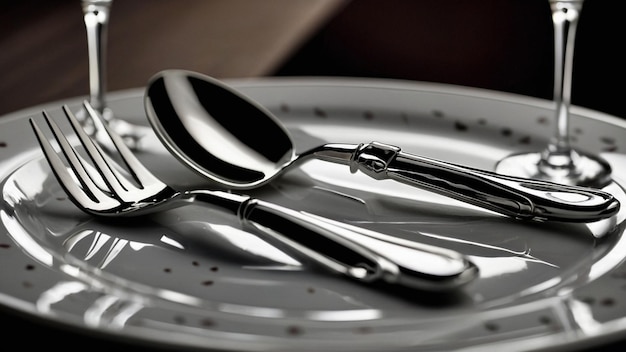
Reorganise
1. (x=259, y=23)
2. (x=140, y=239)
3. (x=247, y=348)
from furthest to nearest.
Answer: (x=259, y=23), (x=140, y=239), (x=247, y=348)

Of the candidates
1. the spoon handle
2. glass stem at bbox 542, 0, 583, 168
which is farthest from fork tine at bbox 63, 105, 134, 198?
glass stem at bbox 542, 0, 583, 168

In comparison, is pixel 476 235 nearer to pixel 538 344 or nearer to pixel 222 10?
pixel 538 344

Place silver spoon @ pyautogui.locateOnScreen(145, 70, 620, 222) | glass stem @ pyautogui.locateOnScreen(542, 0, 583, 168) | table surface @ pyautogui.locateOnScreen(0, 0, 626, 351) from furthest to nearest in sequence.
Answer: table surface @ pyautogui.locateOnScreen(0, 0, 626, 351) < glass stem @ pyautogui.locateOnScreen(542, 0, 583, 168) < silver spoon @ pyautogui.locateOnScreen(145, 70, 620, 222)

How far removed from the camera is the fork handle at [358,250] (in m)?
0.34

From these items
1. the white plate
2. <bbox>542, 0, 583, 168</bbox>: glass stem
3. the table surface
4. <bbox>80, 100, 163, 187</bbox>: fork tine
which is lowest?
the white plate

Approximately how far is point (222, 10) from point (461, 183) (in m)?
0.62

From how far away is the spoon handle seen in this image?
404 millimetres

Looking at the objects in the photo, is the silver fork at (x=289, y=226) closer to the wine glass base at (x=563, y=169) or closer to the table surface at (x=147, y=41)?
the wine glass base at (x=563, y=169)

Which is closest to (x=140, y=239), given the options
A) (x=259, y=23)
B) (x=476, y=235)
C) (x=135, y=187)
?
(x=135, y=187)

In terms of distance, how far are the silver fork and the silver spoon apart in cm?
5

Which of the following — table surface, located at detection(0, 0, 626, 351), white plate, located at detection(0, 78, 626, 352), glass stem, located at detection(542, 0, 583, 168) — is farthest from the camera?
table surface, located at detection(0, 0, 626, 351)

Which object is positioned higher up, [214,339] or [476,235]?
[476,235]

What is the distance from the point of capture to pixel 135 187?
1.48ft

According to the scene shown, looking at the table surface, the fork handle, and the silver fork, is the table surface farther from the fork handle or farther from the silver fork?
the fork handle
